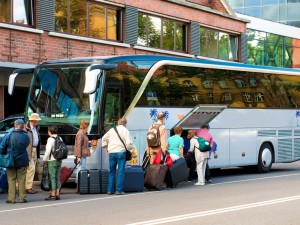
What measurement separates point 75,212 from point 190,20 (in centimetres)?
2173

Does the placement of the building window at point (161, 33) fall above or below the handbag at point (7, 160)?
above

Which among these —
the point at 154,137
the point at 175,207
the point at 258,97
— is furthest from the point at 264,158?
the point at 175,207

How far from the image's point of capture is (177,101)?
19.2 meters

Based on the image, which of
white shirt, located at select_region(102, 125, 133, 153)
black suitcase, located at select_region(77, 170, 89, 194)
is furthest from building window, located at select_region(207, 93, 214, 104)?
black suitcase, located at select_region(77, 170, 89, 194)

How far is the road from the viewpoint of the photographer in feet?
36.7

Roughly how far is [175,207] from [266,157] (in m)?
10.3

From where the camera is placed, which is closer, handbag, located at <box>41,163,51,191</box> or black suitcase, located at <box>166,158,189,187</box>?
handbag, located at <box>41,163,51,191</box>

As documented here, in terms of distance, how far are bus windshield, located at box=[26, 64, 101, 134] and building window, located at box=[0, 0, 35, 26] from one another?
20.2 ft

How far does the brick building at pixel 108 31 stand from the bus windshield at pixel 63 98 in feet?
17.9

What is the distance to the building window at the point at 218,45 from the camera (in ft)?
113

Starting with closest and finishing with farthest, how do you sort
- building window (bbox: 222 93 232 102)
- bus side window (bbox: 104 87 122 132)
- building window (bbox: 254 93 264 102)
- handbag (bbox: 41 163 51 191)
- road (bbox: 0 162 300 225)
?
road (bbox: 0 162 300 225)
handbag (bbox: 41 163 51 191)
bus side window (bbox: 104 87 122 132)
building window (bbox: 222 93 232 102)
building window (bbox: 254 93 264 102)

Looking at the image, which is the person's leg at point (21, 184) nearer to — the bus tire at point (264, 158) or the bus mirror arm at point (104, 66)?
the bus mirror arm at point (104, 66)

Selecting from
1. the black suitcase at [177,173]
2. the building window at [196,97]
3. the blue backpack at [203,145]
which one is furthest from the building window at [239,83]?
the black suitcase at [177,173]

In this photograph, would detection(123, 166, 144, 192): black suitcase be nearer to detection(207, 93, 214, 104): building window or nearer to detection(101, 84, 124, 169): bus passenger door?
detection(101, 84, 124, 169): bus passenger door
